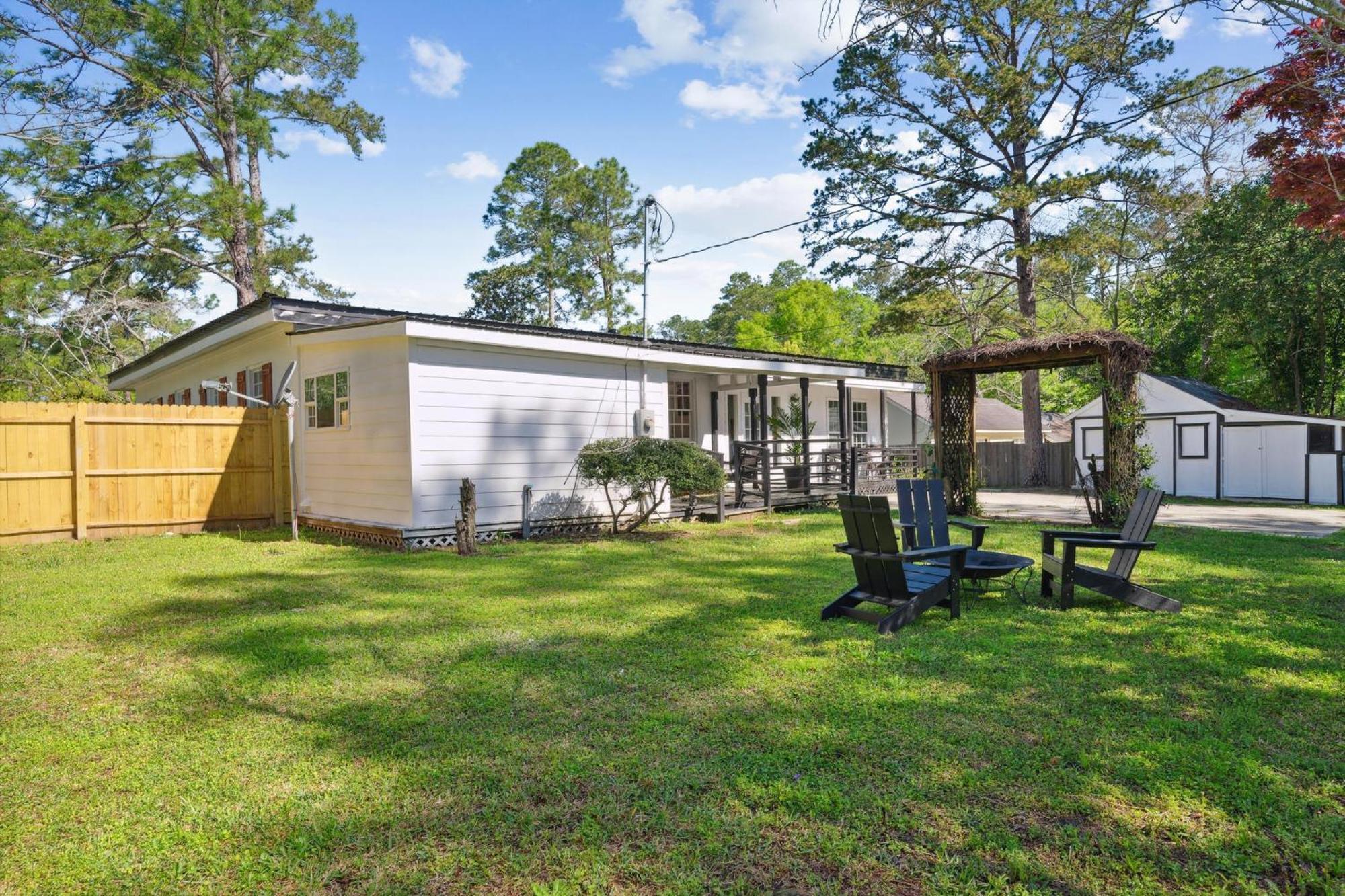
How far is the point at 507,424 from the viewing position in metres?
10.2

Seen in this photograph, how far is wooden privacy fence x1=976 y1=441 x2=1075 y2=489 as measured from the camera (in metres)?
20.8

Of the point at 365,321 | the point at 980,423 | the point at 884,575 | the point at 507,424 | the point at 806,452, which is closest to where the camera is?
the point at 884,575

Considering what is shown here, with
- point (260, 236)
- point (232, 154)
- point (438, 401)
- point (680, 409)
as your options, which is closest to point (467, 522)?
point (438, 401)

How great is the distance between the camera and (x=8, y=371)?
1680 centimetres

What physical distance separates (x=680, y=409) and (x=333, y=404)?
6574mm

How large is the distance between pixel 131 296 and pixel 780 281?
128 feet

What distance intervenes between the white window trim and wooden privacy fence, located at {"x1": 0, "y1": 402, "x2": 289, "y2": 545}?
0.41 m

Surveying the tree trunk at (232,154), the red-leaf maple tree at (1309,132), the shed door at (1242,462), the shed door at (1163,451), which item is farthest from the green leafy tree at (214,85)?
the shed door at (1242,462)

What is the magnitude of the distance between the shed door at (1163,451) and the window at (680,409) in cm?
1197

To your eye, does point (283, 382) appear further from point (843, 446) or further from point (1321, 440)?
point (1321, 440)

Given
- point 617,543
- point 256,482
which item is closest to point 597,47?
point 617,543

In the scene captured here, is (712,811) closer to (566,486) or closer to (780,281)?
(566,486)

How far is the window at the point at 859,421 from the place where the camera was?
19703 millimetres

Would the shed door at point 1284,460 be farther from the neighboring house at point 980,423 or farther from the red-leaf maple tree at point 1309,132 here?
the red-leaf maple tree at point 1309,132
